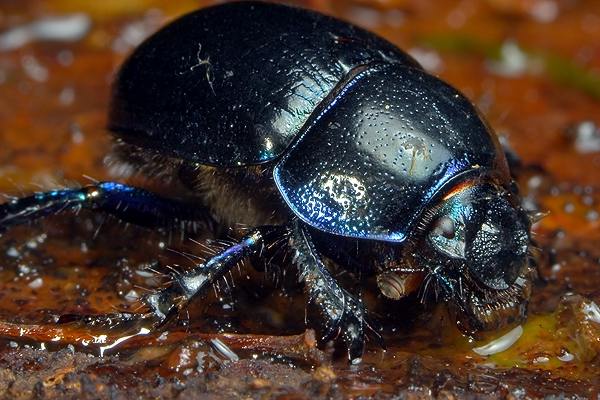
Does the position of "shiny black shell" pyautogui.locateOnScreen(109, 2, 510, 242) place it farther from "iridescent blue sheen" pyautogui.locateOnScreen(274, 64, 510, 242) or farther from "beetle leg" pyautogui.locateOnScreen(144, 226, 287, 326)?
"beetle leg" pyautogui.locateOnScreen(144, 226, 287, 326)

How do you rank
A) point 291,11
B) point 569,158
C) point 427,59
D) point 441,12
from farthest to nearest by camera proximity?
point 441,12
point 427,59
point 569,158
point 291,11

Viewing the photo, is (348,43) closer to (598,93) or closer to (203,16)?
(203,16)

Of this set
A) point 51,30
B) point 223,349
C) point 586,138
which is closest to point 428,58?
point 586,138

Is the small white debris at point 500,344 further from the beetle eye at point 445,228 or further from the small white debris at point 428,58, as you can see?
the small white debris at point 428,58

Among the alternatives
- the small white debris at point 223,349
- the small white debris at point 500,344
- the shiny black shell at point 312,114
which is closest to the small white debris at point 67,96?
the shiny black shell at point 312,114

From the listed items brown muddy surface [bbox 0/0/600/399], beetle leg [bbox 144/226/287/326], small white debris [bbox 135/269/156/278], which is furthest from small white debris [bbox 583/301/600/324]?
small white debris [bbox 135/269/156/278]

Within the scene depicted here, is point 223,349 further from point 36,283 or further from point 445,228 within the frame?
point 36,283

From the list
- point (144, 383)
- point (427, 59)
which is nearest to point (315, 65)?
point (144, 383)
